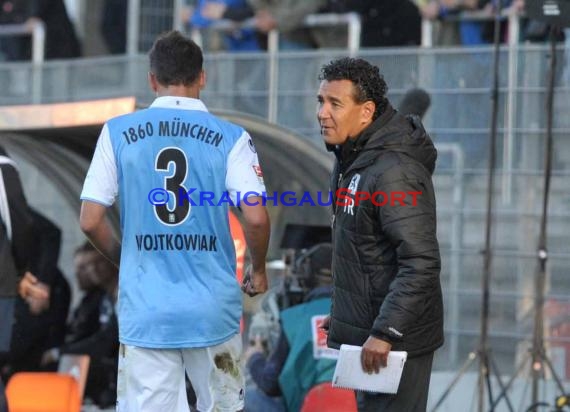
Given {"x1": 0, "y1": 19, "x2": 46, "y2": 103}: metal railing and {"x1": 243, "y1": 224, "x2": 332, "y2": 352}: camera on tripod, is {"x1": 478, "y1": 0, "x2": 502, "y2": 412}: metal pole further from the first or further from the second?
{"x1": 0, "y1": 19, "x2": 46, "y2": 103}: metal railing

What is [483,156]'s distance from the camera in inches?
344

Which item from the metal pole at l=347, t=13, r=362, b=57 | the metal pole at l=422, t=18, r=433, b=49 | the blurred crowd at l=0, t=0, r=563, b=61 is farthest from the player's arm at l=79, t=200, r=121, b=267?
the metal pole at l=347, t=13, r=362, b=57

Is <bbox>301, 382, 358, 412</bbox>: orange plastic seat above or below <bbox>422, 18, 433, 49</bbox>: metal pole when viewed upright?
below

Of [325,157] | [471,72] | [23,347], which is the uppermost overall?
[471,72]

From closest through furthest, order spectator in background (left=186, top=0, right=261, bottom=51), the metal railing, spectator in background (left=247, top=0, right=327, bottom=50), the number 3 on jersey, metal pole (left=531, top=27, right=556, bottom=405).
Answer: the number 3 on jersey
metal pole (left=531, top=27, right=556, bottom=405)
spectator in background (left=247, top=0, right=327, bottom=50)
spectator in background (left=186, top=0, right=261, bottom=51)
the metal railing

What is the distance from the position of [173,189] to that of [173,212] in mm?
93

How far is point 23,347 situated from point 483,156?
379cm

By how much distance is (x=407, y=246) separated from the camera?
4965 mm

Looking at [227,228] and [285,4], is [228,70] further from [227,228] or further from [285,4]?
[227,228]

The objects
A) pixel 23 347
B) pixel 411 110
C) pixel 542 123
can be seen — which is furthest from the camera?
pixel 23 347

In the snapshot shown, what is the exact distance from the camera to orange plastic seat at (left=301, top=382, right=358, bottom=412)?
22.4 feet

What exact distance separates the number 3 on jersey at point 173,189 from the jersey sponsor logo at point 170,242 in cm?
6

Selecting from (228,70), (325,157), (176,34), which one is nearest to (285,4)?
(228,70)

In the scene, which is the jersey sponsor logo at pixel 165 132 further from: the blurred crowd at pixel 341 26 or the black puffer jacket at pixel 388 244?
the blurred crowd at pixel 341 26
